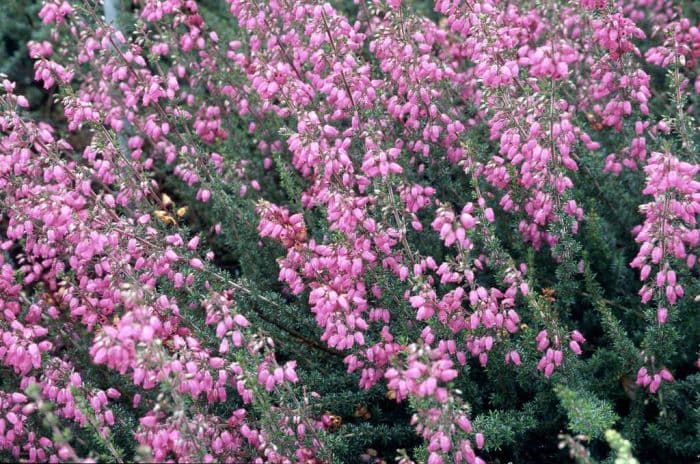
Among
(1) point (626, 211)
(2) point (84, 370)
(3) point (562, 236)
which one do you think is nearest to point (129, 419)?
(2) point (84, 370)

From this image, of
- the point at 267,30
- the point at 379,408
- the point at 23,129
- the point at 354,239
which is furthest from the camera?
the point at 267,30

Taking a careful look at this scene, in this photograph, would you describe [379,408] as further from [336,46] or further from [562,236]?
[336,46]

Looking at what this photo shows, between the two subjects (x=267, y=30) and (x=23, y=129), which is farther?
(x=267, y=30)

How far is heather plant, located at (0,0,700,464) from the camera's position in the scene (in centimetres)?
332

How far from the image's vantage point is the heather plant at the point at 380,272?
3322 mm

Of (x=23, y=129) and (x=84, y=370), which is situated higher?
(x=23, y=129)

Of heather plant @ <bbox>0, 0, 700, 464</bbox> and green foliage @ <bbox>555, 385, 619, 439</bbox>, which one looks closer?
green foliage @ <bbox>555, 385, 619, 439</bbox>

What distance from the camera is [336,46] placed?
4098 millimetres

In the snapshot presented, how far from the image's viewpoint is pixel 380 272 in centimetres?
391

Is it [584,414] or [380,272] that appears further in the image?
[380,272]


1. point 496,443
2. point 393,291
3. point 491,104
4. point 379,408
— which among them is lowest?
point 379,408

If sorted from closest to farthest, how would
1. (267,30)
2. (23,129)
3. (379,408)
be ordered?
1. (23,129)
2. (379,408)
3. (267,30)

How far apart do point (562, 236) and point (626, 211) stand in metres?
1.17

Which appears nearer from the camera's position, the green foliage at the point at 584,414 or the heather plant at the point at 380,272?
the green foliage at the point at 584,414
